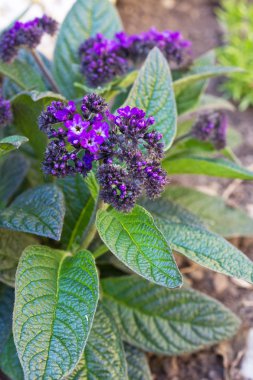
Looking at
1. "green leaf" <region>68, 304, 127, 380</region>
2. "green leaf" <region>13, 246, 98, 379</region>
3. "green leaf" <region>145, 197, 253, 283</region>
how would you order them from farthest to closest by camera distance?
"green leaf" <region>68, 304, 127, 380</region> → "green leaf" <region>145, 197, 253, 283</region> → "green leaf" <region>13, 246, 98, 379</region>

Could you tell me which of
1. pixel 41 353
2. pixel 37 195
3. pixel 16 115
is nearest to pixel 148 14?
pixel 16 115

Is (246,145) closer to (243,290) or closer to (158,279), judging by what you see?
(243,290)

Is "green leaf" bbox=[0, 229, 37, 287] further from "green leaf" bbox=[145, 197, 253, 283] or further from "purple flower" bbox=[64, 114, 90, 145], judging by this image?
"purple flower" bbox=[64, 114, 90, 145]

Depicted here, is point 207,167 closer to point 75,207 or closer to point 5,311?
point 75,207

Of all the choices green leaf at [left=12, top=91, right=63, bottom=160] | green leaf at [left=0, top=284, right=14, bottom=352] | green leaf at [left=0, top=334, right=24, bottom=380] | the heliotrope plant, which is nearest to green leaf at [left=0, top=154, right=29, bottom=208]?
the heliotrope plant

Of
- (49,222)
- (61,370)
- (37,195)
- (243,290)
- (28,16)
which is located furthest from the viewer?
(28,16)

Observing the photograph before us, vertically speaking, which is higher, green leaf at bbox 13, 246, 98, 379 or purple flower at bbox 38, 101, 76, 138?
purple flower at bbox 38, 101, 76, 138
